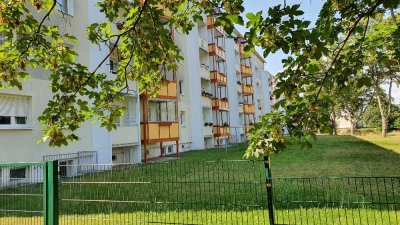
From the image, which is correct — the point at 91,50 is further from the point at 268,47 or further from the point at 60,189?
the point at 268,47

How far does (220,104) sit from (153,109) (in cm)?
1366

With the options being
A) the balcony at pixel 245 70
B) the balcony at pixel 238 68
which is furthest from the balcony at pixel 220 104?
the balcony at pixel 245 70

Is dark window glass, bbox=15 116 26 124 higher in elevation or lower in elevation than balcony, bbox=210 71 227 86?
lower

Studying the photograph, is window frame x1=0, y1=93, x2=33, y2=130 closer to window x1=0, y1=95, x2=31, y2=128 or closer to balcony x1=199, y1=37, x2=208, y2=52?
window x1=0, y1=95, x2=31, y2=128

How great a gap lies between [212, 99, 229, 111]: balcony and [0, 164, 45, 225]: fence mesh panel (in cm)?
2878

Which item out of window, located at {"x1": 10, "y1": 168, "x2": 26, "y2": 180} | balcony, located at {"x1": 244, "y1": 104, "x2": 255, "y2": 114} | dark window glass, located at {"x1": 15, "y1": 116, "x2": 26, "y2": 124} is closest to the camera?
window, located at {"x1": 10, "y1": 168, "x2": 26, "y2": 180}

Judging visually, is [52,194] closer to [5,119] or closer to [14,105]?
[5,119]

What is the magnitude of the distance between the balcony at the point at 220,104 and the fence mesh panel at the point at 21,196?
94.4ft

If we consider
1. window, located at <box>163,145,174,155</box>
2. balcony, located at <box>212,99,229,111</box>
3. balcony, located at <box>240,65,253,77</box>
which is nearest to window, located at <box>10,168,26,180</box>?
window, located at <box>163,145,174,155</box>

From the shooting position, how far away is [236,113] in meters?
43.2

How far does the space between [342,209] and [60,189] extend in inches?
191

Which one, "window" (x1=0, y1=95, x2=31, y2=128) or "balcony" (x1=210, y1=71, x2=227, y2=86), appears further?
"balcony" (x1=210, y1=71, x2=227, y2=86)

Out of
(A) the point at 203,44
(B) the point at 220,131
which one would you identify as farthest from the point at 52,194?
(B) the point at 220,131

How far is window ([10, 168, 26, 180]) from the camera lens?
638cm
